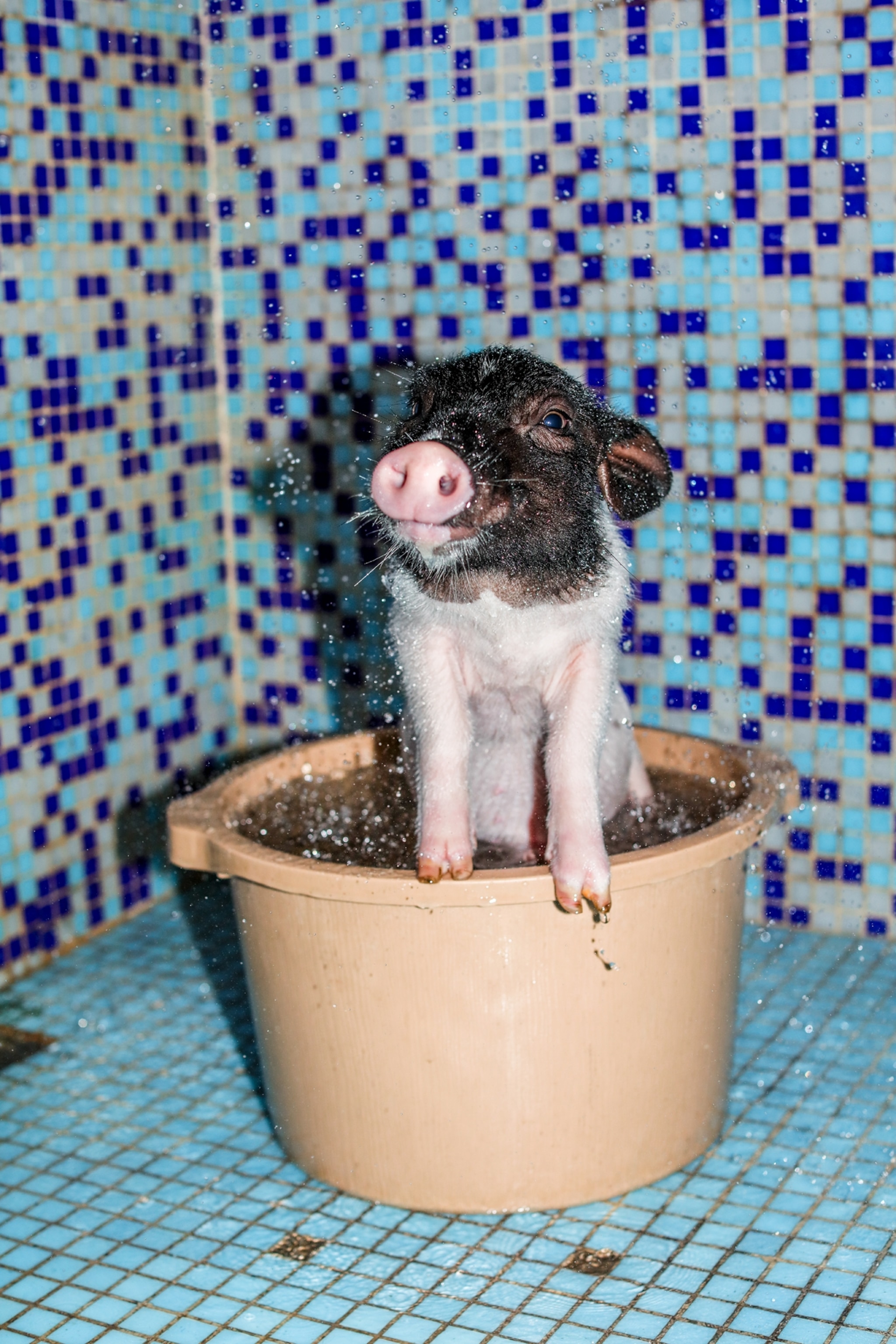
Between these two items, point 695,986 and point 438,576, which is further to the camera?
point 695,986

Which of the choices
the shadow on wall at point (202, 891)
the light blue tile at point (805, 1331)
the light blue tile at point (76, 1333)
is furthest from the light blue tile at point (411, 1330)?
the shadow on wall at point (202, 891)

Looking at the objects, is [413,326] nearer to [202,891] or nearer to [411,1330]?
[202,891]

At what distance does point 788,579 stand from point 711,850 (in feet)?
3.18

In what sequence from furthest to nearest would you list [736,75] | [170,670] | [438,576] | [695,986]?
[170,670] < [736,75] < [695,986] < [438,576]

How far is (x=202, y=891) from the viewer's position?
314 centimetres

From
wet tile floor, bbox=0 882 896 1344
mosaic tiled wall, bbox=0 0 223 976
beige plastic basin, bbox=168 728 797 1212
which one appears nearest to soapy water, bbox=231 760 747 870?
beige plastic basin, bbox=168 728 797 1212

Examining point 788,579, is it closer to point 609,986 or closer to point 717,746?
point 717,746

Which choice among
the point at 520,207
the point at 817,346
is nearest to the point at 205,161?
the point at 520,207

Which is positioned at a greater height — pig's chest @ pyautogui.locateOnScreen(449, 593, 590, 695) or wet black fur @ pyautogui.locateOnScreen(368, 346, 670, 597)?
wet black fur @ pyautogui.locateOnScreen(368, 346, 670, 597)

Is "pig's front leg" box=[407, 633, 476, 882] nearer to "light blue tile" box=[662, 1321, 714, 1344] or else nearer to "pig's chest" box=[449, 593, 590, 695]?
"pig's chest" box=[449, 593, 590, 695]

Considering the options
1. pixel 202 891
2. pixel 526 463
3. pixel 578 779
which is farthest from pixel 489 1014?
pixel 202 891

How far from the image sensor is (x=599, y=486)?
1955 mm

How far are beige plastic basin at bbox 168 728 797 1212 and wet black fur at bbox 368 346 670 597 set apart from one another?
0.35 meters

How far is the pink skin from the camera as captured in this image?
1660 millimetres
